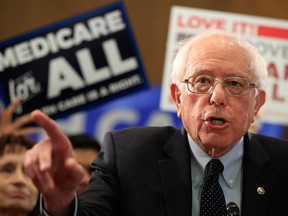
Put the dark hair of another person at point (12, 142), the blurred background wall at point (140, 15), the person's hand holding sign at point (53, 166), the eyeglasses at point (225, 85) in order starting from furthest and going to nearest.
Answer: the blurred background wall at point (140, 15) → the dark hair of another person at point (12, 142) → the eyeglasses at point (225, 85) → the person's hand holding sign at point (53, 166)

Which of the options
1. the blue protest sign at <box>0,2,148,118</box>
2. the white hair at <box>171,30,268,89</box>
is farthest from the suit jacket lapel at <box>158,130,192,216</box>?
the blue protest sign at <box>0,2,148,118</box>

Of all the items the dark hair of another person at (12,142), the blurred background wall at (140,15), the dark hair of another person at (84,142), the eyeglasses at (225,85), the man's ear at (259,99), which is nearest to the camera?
the eyeglasses at (225,85)

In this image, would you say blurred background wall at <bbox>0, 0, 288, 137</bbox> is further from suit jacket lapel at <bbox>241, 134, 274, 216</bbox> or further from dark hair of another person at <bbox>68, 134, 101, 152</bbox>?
suit jacket lapel at <bbox>241, 134, 274, 216</bbox>

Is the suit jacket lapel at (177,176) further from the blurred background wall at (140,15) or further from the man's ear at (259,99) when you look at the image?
the blurred background wall at (140,15)

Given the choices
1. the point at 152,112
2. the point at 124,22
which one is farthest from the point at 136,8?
the point at 152,112

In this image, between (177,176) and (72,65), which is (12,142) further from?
(177,176)

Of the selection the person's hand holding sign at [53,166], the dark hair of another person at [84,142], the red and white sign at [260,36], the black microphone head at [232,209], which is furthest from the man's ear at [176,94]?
the red and white sign at [260,36]

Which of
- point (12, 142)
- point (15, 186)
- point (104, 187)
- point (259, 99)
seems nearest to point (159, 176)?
point (104, 187)

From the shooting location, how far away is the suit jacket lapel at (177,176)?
150cm

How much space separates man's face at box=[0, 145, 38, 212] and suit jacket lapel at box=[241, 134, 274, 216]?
1484 millimetres

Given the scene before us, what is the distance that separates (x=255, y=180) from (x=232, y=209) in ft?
0.43

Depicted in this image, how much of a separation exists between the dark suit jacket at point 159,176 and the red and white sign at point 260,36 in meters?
1.99

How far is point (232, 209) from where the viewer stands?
4.95ft

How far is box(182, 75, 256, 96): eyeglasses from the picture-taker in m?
1.56
